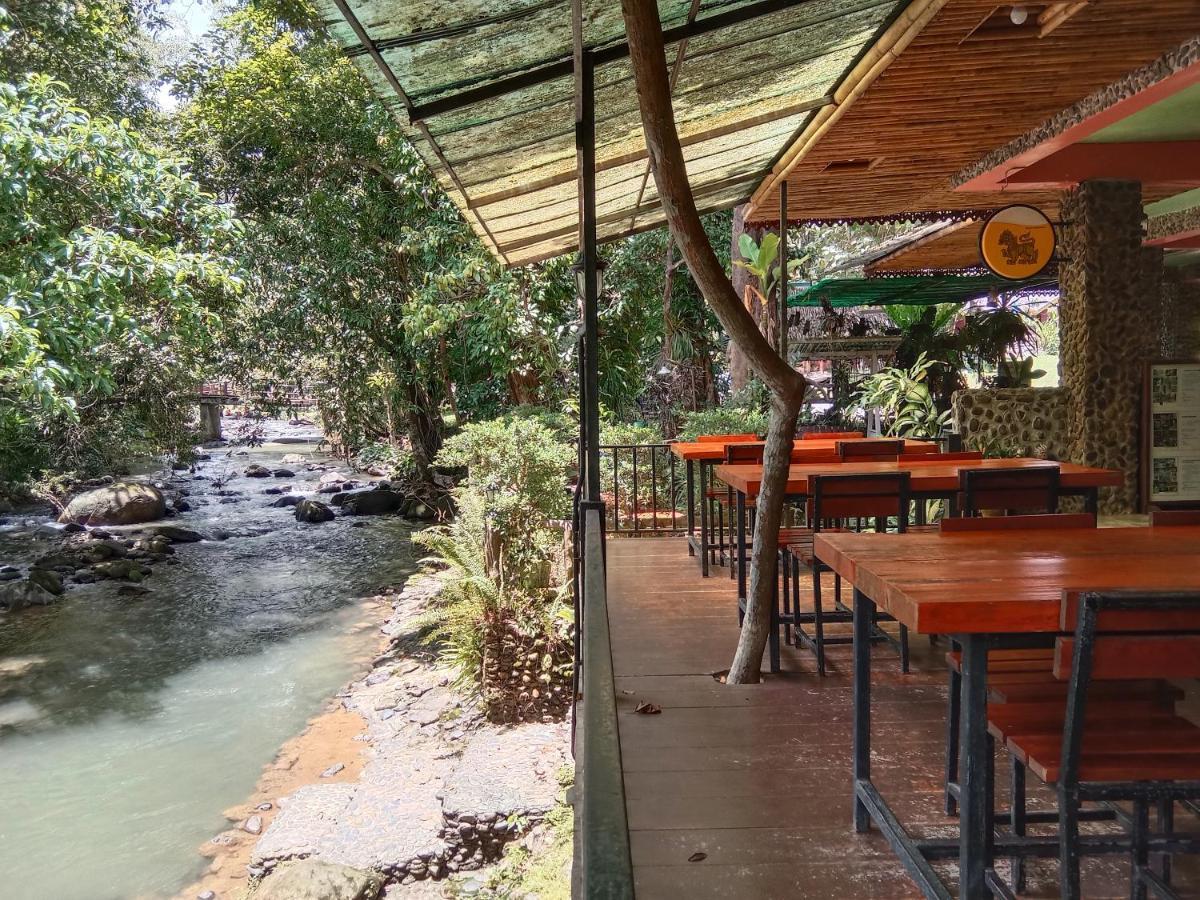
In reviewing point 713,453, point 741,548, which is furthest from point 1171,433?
point 741,548

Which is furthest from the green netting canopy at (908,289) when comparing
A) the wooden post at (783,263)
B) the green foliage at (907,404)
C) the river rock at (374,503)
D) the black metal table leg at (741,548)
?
the river rock at (374,503)

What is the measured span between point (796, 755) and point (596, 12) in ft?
8.86

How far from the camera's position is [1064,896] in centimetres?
177

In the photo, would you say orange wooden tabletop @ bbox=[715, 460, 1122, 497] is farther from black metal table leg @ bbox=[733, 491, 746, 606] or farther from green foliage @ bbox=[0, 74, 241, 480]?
green foliage @ bbox=[0, 74, 241, 480]

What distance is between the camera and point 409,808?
652cm

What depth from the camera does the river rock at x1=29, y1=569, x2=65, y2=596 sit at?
41.2 ft

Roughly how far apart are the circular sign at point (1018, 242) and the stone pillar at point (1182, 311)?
18.9 ft

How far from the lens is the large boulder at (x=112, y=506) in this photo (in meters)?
16.6

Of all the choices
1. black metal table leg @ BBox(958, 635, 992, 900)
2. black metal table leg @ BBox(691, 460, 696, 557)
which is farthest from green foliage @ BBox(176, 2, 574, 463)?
black metal table leg @ BBox(958, 635, 992, 900)

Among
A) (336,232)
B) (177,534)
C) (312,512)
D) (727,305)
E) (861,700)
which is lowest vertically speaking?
(177,534)

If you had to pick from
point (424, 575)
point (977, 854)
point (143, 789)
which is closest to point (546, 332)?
point (424, 575)

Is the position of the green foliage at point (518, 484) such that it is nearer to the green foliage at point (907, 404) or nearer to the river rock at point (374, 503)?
the green foliage at point (907, 404)

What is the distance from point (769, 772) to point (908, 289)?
1112cm

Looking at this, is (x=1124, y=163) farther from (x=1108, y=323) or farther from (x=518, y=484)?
(x=518, y=484)
